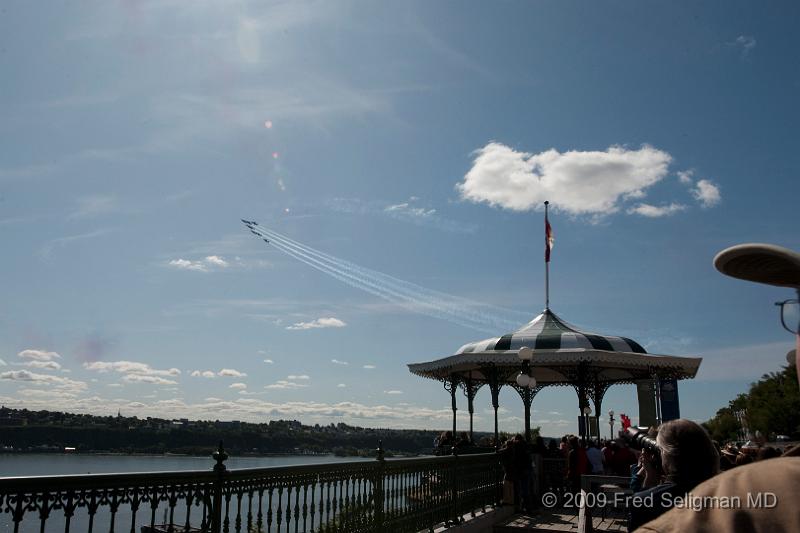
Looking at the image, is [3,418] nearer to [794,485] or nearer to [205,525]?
[205,525]

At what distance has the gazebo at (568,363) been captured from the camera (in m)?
17.6

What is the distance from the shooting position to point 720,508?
3.04 feet

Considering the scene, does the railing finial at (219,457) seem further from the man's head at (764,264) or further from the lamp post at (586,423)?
the lamp post at (586,423)

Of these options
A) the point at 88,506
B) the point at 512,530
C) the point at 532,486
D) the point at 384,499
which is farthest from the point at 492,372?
the point at 88,506

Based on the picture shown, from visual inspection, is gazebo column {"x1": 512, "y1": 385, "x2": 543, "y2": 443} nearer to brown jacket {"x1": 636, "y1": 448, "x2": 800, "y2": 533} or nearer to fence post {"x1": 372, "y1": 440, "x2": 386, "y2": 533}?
fence post {"x1": 372, "y1": 440, "x2": 386, "y2": 533}

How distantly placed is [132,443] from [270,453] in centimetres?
1147

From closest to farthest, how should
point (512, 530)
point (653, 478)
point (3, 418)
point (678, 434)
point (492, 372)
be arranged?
1. point (678, 434)
2. point (653, 478)
3. point (512, 530)
4. point (3, 418)
5. point (492, 372)

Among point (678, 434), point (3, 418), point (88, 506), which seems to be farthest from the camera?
point (3, 418)

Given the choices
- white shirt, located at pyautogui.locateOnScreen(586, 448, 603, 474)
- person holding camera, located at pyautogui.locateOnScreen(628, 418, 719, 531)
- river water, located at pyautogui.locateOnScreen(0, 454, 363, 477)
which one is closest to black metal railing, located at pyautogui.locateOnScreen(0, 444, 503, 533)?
river water, located at pyautogui.locateOnScreen(0, 454, 363, 477)

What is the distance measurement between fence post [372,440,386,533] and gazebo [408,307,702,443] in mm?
6357

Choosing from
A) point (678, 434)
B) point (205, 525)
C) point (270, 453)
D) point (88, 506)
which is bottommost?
point (270, 453)

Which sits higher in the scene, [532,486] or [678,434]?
[678,434]

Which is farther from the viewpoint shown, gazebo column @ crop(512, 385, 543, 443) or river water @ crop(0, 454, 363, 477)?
gazebo column @ crop(512, 385, 543, 443)

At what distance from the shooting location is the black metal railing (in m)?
4.30
